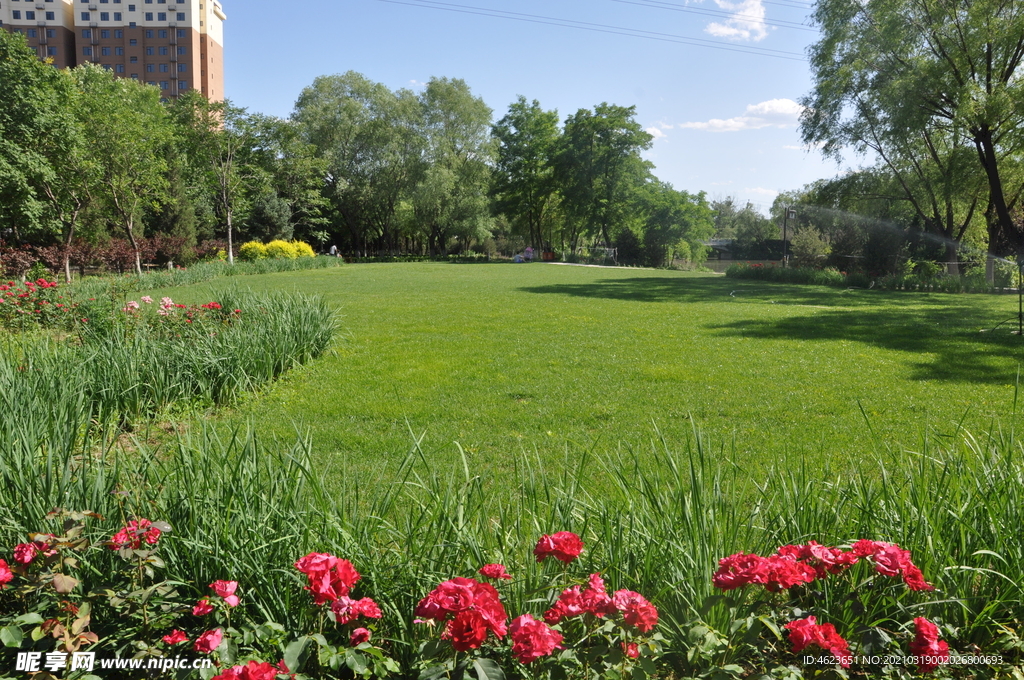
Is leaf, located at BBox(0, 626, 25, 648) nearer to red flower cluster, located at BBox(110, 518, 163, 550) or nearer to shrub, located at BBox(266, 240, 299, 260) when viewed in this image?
red flower cluster, located at BBox(110, 518, 163, 550)

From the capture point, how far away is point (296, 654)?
165 centimetres

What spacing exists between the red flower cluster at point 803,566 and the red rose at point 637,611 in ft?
0.78

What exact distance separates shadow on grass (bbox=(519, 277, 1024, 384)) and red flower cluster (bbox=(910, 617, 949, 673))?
20.4 ft

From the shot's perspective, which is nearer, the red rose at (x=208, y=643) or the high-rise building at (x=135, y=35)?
the red rose at (x=208, y=643)

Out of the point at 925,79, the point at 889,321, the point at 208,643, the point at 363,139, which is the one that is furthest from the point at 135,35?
the point at 208,643

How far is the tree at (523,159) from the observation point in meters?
47.7

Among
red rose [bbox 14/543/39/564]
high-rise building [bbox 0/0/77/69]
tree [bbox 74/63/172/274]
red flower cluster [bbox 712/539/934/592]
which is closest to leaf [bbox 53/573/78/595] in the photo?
red rose [bbox 14/543/39/564]

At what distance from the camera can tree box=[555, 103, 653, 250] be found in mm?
43406

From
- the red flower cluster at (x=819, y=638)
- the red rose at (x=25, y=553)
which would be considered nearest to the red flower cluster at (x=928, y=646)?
the red flower cluster at (x=819, y=638)

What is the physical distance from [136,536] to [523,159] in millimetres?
47837

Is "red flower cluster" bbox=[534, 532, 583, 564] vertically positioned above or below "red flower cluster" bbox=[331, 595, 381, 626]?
above

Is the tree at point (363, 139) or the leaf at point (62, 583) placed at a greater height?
the tree at point (363, 139)

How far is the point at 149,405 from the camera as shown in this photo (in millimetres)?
5117

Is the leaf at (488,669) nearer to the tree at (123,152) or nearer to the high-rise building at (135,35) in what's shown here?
the tree at (123,152)
